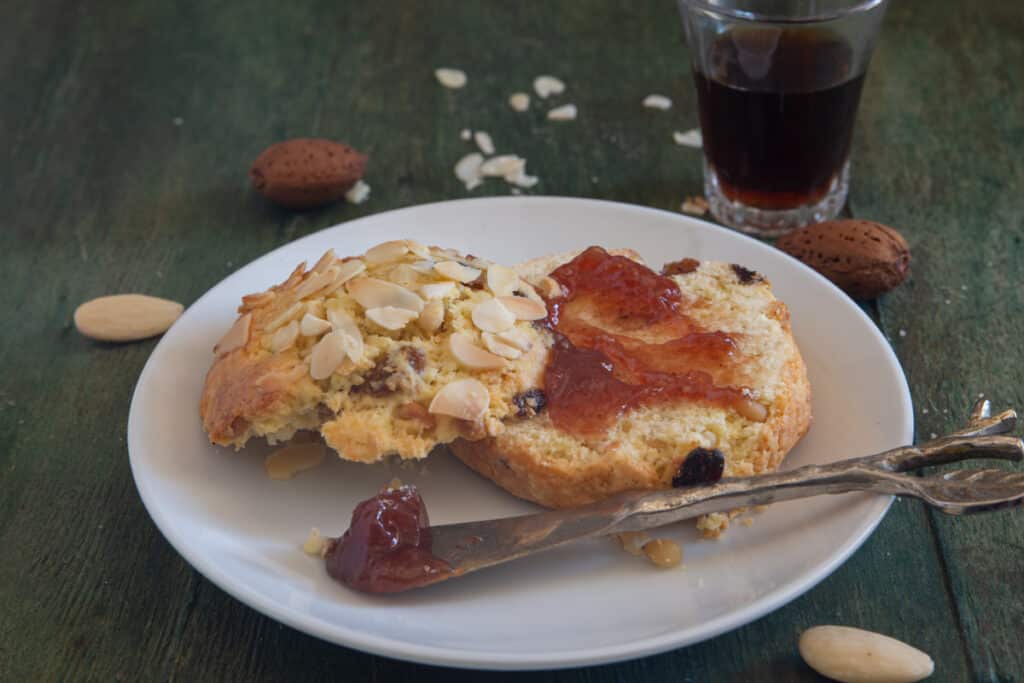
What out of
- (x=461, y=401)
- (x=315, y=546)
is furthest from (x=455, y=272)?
(x=315, y=546)

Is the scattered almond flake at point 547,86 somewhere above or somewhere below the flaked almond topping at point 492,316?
below

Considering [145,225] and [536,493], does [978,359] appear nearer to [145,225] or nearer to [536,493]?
[536,493]

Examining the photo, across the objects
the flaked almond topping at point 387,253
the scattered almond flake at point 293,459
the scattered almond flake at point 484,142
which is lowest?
the scattered almond flake at point 484,142

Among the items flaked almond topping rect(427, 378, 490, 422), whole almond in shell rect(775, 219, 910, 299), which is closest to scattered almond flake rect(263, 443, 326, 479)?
flaked almond topping rect(427, 378, 490, 422)

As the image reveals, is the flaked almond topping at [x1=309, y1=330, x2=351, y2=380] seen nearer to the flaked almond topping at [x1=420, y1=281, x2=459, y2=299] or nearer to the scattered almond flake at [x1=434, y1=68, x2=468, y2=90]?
the flaked almond topping at [x1=420, y1=281, x2=459, y2=299]

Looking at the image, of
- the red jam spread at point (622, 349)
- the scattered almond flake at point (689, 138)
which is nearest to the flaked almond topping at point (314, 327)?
the red jam spread at point (622, 349)

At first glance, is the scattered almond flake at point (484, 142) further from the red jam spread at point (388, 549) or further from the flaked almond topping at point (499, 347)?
the red jam spread at point (388, 549)

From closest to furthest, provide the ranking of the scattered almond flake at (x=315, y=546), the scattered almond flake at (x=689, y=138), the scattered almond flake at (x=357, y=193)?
1. the scattered almond flake at (x=315, y=546)
2. the scattered almond flake at (x=357, y=193)
3. the scattered almond flake at (x=689, y=138)
